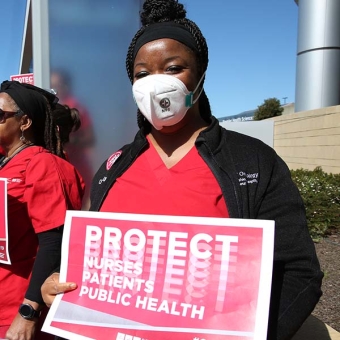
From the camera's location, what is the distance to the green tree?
103 feet

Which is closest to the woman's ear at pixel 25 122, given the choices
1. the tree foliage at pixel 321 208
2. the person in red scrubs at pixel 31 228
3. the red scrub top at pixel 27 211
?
the person in red scrubs at pixel 31 228

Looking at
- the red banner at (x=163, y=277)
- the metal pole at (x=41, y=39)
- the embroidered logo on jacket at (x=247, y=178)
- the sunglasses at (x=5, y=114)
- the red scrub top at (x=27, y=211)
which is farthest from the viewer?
the metal pole at (x=41, y=39)

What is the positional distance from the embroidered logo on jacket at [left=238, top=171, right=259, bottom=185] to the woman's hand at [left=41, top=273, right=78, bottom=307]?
2.09 ft

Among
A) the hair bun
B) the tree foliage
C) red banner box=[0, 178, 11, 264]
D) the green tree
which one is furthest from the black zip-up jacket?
the green tree

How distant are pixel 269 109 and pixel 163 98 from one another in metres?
31.3

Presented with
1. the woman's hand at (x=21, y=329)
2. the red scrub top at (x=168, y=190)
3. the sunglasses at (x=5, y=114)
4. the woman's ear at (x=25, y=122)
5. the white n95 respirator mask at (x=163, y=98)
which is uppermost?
the white n95 respirator mask at (x=163, y=98)

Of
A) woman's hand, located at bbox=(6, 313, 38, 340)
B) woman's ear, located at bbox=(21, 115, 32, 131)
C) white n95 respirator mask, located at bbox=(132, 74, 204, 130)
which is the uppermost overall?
white n95 respirator mask, located at bbox=(132, 74, 204, 130)

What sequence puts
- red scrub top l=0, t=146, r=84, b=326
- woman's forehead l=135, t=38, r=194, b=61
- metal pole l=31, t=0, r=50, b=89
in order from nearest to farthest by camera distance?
woman's forehead l=135, t=38, r=194, b=61
red scrub top l=0, t=146, r=84, b=326
metal pole l=31, t=0, r=50, b=89

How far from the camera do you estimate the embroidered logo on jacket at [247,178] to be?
1.29 m

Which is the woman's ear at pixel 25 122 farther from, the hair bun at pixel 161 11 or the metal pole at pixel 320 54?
the metal pole at pixel 320 54

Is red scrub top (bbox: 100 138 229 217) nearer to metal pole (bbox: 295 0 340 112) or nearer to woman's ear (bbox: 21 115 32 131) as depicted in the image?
woman's ear (bbox: 21 115 32 131)

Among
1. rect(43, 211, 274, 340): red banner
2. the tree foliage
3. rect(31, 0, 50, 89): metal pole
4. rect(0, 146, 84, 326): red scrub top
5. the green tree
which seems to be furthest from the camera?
the green tree

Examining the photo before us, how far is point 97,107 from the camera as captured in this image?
314 cm

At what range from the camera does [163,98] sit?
146cm
